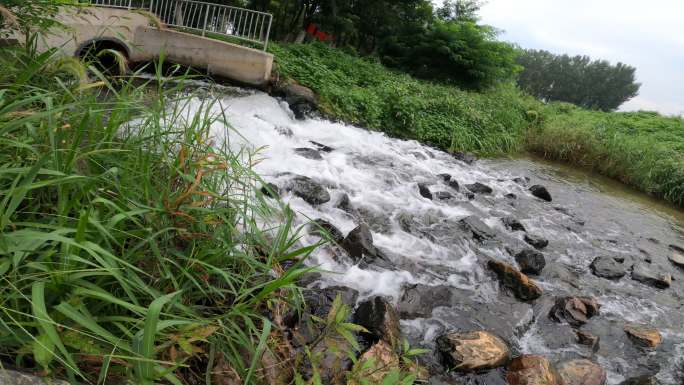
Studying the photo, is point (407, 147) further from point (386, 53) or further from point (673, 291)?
point (386, 53)

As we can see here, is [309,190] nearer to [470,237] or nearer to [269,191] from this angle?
[470,237]

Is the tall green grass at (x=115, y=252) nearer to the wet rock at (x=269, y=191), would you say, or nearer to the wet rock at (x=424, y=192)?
the wet rock at (x=269, y=191)

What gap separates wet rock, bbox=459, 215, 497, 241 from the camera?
529 centimetres

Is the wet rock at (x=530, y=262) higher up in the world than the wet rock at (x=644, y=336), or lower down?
higher up

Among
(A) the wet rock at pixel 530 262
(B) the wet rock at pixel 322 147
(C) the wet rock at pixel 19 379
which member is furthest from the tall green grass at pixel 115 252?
(B) the wet rock at pixel 322 147

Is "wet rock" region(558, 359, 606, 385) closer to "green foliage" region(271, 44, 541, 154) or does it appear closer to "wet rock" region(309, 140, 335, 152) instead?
"wet rock" region(309, 140, 335, 152)

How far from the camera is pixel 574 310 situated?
3.91m

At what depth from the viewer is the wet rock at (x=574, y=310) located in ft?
12.5

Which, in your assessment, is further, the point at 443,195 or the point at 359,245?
the point at 443,195

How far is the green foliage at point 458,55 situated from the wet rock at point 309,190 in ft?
40.8

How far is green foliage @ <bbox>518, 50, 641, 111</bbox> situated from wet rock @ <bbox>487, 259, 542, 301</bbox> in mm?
52534

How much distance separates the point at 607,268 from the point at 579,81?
58381 millimetres

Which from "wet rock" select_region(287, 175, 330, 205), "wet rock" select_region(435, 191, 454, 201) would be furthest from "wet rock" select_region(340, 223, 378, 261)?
"wet rock" select_region(435, 191, 454, 201)

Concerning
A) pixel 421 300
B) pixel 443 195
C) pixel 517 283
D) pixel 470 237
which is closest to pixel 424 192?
pixel 443 195
